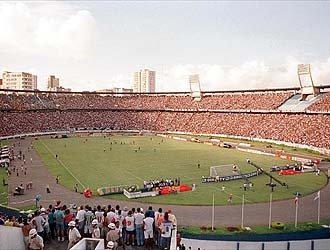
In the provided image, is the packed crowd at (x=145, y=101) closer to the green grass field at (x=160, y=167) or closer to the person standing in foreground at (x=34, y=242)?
the green grass field at (x=160, y=167)

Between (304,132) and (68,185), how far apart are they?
160 feet

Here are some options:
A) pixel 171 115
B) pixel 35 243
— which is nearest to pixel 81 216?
pixel 35 243

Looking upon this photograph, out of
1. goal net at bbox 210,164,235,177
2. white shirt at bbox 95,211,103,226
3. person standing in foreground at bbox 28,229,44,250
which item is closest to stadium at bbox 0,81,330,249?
goal net at bbox 210,164,235,177

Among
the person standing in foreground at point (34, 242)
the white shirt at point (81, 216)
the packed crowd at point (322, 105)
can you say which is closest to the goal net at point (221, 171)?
the white shirt at point (81, 216)

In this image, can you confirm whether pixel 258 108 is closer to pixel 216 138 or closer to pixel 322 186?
pixel 216 138

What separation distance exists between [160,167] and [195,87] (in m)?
68.1

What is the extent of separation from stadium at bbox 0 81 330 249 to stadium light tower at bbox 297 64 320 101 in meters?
0.63

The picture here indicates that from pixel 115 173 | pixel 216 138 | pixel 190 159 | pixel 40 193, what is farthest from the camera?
pixel 216 138

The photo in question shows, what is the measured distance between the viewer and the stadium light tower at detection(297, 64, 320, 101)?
87.1 metres

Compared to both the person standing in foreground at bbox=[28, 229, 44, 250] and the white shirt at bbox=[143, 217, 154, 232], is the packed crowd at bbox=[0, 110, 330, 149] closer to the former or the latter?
the white shirt at bbox=[143, 217, 154, 232]

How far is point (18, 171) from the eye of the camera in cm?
4616

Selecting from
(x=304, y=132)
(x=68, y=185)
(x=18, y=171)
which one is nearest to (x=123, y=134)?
(x=304, y=132)

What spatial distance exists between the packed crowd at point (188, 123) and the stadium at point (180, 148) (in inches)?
10.3

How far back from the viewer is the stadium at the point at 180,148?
33.8 meters
